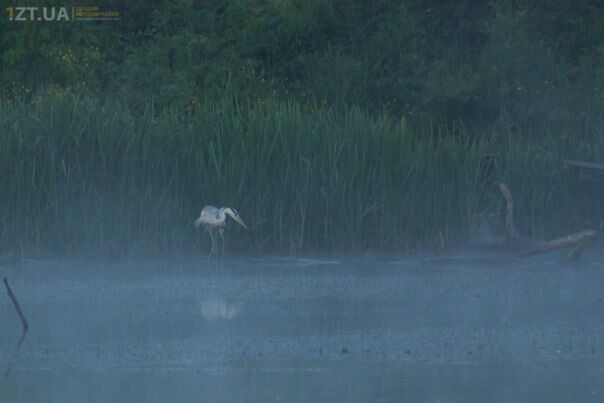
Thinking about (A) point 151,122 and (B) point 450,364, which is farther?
(A) point 151,122

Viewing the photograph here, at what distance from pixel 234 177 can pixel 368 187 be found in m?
1.56

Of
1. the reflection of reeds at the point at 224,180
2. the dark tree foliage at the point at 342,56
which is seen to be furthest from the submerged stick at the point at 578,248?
the dark tree foliage at the point at 342,56

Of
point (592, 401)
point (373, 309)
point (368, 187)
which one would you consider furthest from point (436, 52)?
point (592, 401)

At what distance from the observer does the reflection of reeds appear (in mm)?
12969

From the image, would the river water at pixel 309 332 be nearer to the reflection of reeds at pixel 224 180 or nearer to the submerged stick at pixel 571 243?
the submerged stick at pixel 571 243

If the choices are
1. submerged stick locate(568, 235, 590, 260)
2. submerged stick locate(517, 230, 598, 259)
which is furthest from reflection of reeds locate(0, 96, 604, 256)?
submerged stick locate(568, 235, 590, 260)

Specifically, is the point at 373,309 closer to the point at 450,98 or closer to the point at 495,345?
the point at 495,345

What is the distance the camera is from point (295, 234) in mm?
13227

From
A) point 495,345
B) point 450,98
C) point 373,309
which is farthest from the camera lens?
point 450,98

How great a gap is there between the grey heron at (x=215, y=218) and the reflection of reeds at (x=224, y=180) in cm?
47

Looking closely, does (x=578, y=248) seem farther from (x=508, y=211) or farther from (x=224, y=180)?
(x=224, y=180)

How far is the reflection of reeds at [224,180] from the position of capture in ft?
42.5

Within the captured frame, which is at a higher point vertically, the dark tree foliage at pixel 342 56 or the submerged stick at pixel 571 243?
the dark tree foliage at pixel 342 56

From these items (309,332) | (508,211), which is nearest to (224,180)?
(508,211)
